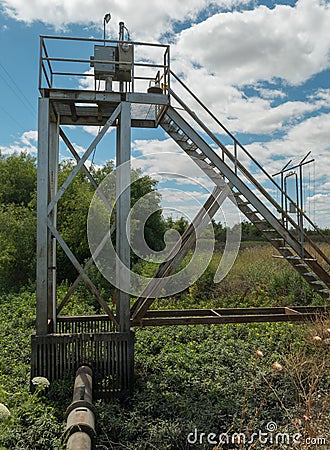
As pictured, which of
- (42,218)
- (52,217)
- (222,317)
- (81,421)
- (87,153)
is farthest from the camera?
(52,217)

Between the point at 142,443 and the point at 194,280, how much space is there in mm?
9842

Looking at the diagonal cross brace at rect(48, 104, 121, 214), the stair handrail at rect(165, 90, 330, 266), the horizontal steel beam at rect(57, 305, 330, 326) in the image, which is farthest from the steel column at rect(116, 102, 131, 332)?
the stair handrail at rect(165, 90, 330, 266)

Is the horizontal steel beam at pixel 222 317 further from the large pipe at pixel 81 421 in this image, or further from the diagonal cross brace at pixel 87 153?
the diagonal cross brace at pixel 87 153

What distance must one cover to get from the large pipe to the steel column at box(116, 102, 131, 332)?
4.54ft

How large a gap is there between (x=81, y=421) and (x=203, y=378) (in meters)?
2.72

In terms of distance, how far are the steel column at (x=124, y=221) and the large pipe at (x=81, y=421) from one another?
138 cm

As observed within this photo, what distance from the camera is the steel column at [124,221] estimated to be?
7.48 metres

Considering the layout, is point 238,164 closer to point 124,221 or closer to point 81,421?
point 124,221

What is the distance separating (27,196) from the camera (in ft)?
83.9

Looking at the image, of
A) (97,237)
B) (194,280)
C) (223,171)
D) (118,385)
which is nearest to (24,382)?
(118,385)

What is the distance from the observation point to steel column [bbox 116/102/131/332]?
24.5 feet

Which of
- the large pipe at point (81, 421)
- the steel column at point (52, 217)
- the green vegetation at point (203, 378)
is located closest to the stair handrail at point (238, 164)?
the green vegetation at point (203, 378)

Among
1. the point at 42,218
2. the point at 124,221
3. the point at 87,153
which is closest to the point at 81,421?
the point at 124,221

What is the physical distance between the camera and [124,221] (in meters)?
7.54
